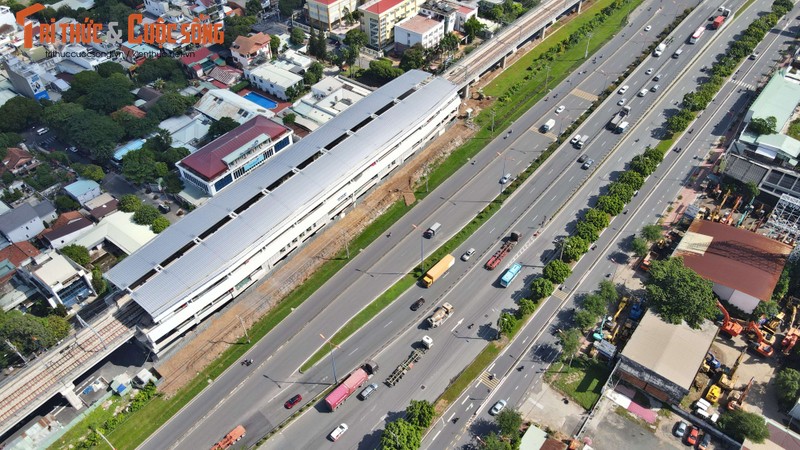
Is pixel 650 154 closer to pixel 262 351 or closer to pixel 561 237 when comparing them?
pixel 561 237

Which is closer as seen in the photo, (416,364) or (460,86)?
(416,364)

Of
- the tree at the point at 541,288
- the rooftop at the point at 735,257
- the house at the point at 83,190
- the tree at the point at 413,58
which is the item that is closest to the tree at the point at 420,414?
the tree at the point at 541,288

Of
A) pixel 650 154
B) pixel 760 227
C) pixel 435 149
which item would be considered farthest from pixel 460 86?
pixel 760 227

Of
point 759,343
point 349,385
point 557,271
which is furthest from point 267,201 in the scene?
point 759,343

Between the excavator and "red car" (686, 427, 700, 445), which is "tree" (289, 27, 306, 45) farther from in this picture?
"red car" (686, 427, 700, 445)

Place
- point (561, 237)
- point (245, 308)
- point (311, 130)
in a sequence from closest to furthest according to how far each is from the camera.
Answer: point (245, 308) < point (561, 237) < point (311, 130)

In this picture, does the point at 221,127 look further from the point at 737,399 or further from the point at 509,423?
the point at 737,399
